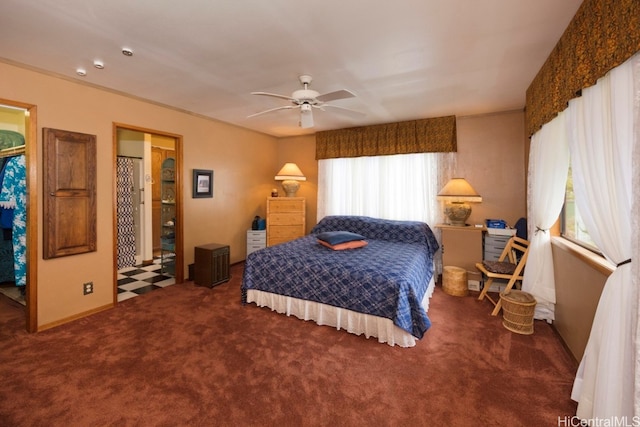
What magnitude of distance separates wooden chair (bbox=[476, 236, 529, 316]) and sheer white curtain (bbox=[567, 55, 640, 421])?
4.41 feet

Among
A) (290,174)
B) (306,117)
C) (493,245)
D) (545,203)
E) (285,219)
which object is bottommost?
(493,245)

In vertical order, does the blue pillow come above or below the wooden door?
below

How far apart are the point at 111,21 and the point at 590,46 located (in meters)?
3.09

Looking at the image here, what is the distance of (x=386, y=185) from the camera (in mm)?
4762

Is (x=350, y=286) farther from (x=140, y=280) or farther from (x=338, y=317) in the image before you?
(x=140, y=280)

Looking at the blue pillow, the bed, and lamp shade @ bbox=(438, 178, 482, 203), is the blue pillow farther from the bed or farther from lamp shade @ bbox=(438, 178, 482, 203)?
lamp shade @ bbox=(438, 178, 482, 203)

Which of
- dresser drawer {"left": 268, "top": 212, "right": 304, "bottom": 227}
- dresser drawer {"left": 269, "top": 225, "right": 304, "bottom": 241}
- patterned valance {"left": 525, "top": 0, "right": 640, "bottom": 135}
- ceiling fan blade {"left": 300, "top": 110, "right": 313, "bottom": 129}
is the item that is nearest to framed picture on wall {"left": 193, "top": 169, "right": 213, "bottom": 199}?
dresser drawer {"left": 268, "top": 212, "right": 304, "bottom": 227}

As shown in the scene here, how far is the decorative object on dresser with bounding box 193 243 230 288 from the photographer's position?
3.84m

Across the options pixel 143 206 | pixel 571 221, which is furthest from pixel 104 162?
pixel 571 221

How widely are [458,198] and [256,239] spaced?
133 inches

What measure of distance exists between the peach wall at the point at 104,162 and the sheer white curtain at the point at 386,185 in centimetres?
177

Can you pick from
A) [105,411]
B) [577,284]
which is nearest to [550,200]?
[577,284]

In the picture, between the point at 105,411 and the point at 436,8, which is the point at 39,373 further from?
the point at 436,8

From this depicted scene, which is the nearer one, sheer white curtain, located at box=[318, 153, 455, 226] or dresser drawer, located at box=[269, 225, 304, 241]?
sheer white curtain, located at box=[318, 153, 455, 226]
